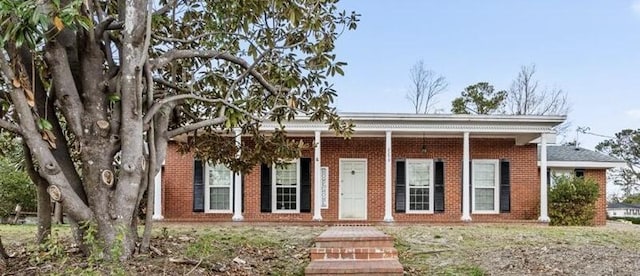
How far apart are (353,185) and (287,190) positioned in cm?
197

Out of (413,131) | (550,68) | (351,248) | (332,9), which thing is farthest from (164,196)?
(550,68)

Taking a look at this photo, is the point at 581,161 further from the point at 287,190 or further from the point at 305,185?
the point at 287,190

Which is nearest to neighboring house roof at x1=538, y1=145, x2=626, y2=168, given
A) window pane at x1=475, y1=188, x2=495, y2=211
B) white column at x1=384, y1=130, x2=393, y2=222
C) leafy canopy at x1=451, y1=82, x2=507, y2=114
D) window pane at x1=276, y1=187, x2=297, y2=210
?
window pane at x1=475, y1=188, x2=495, y2=211

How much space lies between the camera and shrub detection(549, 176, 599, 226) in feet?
51.0

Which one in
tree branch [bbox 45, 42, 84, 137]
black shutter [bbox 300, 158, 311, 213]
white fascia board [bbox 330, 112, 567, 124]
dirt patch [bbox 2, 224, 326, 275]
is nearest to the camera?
dirt patch [bbox 2, 224, 326, 275]

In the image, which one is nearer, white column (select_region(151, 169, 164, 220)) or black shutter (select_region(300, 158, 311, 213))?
white column (select_region(151, 169, 164, 220))

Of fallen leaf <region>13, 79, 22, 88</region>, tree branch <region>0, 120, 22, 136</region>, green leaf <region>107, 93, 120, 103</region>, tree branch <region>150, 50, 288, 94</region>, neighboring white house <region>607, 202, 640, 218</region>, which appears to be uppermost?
tree branch <region>150, 50, 288, 94</region>

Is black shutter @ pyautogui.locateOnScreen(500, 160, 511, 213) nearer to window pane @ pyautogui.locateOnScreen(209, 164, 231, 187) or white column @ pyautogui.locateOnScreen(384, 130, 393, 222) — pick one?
white column @ pyautogui.locateOnScreen(384, 130, 393, 222)

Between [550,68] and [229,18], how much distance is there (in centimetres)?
2563

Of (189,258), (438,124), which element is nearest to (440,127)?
(438,124)

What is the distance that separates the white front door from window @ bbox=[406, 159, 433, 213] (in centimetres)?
132

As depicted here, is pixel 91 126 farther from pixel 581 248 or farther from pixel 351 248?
pixel 581 248

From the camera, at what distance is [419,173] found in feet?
53.5

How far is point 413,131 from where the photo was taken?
1499cm
